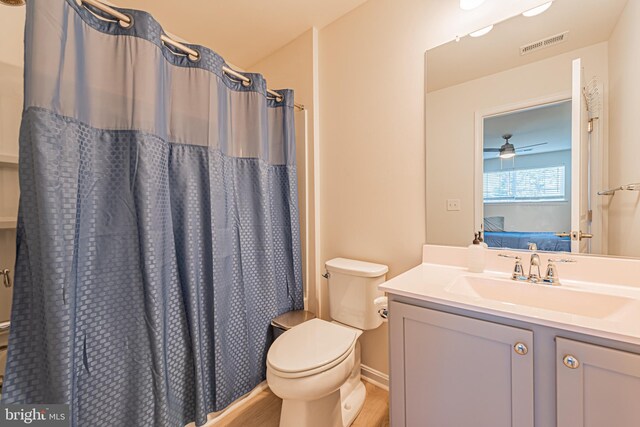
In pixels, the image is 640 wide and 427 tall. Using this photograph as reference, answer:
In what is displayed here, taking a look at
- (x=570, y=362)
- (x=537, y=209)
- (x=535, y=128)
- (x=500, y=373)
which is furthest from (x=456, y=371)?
(x=535, y=128)

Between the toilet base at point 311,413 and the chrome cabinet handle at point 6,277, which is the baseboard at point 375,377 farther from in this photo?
the chrome cabinet handle at point 6,277

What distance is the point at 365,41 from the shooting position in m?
1.63

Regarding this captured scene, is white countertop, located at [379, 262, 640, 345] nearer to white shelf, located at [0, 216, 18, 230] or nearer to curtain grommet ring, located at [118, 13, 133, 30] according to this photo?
curtain grommet ring, located at [118, 13, 133, 30]

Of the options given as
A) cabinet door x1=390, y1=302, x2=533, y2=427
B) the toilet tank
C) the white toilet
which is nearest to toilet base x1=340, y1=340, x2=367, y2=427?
the white toilet

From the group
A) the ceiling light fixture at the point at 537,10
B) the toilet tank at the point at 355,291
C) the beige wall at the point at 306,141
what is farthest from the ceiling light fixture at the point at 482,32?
the toilet tank at the point at 355,291

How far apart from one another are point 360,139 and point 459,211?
739 millimetres

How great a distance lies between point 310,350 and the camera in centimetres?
121

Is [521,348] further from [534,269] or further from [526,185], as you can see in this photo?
[526,185]

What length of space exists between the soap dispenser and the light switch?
0.22 m

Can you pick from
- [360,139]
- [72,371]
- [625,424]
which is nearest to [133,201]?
[72,371]

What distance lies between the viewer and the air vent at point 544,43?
3.55 ft

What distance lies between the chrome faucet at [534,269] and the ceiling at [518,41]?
2.85 ft

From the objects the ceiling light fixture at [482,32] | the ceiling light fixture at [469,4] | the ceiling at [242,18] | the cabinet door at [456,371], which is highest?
the ceiling at [242,18]

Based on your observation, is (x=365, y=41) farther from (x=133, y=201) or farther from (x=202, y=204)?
(x=133, y=201)
